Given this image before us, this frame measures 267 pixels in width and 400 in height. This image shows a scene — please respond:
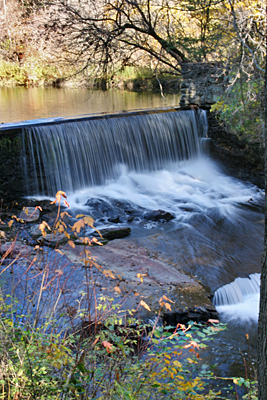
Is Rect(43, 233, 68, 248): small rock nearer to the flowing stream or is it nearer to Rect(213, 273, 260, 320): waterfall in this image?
the flowing stream

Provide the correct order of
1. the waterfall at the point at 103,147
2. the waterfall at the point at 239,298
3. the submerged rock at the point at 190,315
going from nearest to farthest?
the submerged rock at the point at 190,315 < the waterfall at the point at 239,298 < the waterfall at the point at 103,147

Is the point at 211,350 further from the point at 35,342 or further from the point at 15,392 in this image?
the point at 15,392

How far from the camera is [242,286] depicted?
5566mm

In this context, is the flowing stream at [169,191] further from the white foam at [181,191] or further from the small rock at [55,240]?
the small rock at [55,240]

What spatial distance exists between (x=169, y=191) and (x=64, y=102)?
8.48 metres

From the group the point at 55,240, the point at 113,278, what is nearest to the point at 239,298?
the point at 113,278

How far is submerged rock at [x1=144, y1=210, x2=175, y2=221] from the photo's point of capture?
807cm

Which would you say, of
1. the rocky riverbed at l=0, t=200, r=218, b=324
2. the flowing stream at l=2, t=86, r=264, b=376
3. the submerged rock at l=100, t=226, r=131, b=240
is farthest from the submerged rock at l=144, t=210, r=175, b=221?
the rocky riverbed at l=0, t=200, r=218, b=324

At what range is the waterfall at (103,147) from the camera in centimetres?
916

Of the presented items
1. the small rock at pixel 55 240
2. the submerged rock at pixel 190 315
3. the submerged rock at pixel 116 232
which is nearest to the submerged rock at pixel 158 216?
the submerged rock at pixel 116 232

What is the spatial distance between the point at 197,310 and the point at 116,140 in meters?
6.63

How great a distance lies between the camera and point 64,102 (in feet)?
53.6

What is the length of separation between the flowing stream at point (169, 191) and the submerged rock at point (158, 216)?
16 cm

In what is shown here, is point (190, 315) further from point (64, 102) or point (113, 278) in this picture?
point (64, 102)
